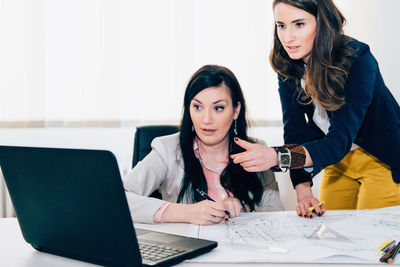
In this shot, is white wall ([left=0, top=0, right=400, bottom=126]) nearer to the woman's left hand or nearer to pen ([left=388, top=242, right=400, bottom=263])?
the woman's left hand

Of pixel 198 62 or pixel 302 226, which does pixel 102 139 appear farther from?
pixel 302 226

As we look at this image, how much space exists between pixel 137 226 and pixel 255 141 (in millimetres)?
717

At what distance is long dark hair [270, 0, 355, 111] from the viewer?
139cm

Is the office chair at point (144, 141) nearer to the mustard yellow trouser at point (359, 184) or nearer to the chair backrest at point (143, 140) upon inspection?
the chair backrest at point (143, 140)

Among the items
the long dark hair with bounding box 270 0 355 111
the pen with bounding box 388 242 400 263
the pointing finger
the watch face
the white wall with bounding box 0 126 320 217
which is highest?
the long dark hair with bounding box 270 0 355 111

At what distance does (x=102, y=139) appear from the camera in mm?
2508

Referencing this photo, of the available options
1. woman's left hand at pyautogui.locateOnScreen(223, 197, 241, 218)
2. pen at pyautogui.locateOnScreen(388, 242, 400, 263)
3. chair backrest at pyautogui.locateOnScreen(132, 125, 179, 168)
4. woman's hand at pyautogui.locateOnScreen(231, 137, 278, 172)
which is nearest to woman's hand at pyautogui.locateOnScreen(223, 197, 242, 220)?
woman's left hand at pyautogui.locateOnScreen(223, 197, 241, 218)

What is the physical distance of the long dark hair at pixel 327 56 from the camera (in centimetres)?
139

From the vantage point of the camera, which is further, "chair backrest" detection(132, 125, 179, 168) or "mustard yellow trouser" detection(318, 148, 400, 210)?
"chair backrest" detection(132, 125, 179, 168)

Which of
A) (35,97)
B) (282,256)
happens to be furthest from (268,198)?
(35,97)

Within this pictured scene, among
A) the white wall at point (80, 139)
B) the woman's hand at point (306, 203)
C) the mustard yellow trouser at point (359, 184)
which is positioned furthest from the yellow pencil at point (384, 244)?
the white wall at point (80, 139)

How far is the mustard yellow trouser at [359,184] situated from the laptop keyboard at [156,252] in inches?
37.7

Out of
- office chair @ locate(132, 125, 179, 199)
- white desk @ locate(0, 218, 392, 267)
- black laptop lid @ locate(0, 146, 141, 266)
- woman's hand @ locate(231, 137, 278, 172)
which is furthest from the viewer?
office chair @ locate(132, 125, 179, 199)

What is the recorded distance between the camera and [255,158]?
1202 mm
